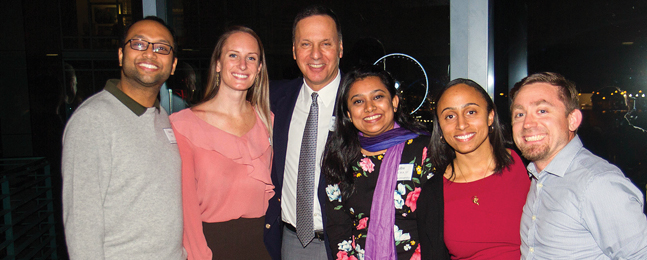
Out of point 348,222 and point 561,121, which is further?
point 348,222

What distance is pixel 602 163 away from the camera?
130 cm

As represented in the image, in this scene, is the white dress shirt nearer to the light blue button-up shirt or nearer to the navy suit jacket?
the navy suit jacket

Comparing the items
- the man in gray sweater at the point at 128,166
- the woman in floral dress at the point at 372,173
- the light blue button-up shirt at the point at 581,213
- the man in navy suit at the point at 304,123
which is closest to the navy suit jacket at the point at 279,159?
the man in navy suit at the point at 304,123

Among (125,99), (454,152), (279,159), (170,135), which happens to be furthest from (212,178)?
(454,152)

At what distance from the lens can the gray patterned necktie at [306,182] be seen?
6.73 feet

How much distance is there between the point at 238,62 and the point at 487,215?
60.7 inches

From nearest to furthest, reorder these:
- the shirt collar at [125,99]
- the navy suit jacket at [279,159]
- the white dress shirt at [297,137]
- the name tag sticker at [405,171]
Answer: the shirt collar at [125,99] < the name tag sticker at [405,171] < the navy suit jacket at [279,159] < the white dress shirt at [297,137]

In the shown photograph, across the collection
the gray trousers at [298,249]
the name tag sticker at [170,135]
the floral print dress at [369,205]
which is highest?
the name tag sticker at [170,135]

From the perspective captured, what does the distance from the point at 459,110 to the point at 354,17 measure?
1.46 m

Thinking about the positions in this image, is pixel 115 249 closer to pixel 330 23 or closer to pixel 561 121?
pixel 330 23

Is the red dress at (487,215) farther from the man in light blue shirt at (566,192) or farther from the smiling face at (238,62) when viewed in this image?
the smiling face at (238,62)

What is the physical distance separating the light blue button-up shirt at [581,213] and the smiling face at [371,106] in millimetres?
716

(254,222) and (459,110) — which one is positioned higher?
(459,110)

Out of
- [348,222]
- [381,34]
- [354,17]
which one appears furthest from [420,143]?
[354,17]
